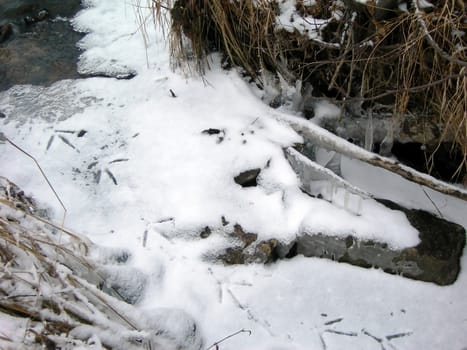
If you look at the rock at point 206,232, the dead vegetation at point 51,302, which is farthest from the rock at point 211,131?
the dead vegetation at point 51,302

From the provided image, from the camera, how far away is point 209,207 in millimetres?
1717

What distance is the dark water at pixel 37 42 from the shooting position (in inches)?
87.3

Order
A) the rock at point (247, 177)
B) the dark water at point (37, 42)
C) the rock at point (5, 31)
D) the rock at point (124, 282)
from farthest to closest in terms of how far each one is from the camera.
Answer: the rock at point (5, 31) < the dark water at point (37, 42) < the rock at point (247, 177) < the rock at point (124, 282)

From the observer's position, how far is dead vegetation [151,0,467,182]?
1606mm

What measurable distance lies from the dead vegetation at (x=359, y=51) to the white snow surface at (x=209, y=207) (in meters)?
0.18

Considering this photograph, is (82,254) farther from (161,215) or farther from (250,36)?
(250,36)

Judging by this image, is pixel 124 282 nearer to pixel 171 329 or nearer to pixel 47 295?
pixel 171 329

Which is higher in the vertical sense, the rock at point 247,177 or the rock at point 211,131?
the rock at point 211,131

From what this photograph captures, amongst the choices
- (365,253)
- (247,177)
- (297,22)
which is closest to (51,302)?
(247,177)

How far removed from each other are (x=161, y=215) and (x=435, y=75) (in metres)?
1.18

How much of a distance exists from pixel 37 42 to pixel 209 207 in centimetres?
146

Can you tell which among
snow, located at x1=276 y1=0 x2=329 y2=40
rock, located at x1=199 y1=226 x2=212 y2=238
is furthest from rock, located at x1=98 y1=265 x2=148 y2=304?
snow, located at x1=276 y1=0 x2=329 y2=40

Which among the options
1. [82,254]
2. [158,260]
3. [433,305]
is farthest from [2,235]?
[433,305]

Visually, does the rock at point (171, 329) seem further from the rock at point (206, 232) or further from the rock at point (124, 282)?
the rock at point (206, 232)
